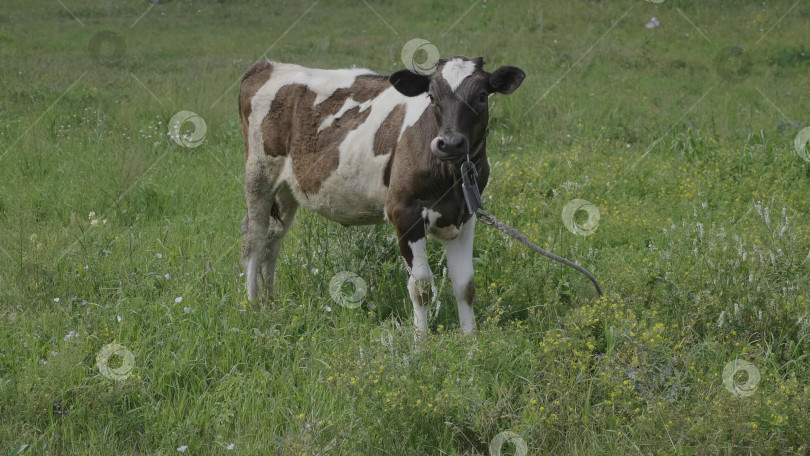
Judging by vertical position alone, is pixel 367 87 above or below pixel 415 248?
above

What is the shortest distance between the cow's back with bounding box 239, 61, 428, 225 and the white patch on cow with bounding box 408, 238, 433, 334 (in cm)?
46

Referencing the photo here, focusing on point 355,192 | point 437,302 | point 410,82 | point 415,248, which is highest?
point 410,82

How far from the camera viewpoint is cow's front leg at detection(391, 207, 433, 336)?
4.54 m

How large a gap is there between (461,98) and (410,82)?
47cm

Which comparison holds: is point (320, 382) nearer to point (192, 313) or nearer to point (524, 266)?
point (192, 313)

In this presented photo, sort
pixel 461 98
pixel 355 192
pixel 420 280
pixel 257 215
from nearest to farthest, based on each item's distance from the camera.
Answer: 1. pixel 461 98
2. pixel 420 280
3. pixel 355 192
4. pixel 257 215

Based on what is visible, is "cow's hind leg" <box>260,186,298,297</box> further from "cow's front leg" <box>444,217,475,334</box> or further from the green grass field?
"cow's front leg" <box>444,217,475,334</box>

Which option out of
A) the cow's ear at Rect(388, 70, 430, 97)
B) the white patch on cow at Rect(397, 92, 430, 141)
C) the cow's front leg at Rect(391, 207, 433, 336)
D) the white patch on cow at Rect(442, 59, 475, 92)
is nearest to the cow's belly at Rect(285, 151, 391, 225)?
the white patch on cow at Rect(397, 92, 430, 141)

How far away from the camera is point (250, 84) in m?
5.77

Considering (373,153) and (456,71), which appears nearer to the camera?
(456,71)

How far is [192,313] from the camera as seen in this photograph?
494cm

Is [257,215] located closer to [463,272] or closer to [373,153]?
[373,153]

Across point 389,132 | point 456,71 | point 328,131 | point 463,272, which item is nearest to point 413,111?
point 389,132

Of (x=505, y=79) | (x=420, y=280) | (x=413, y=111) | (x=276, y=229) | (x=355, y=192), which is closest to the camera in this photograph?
(x=505, y=79)
